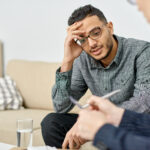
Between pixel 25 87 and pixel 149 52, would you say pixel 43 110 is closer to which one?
pixel 25 87

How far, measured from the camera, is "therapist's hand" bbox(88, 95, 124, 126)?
1.10 m

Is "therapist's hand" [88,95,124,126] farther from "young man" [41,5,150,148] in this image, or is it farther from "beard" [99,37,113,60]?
"beard" [99,37,113,60]

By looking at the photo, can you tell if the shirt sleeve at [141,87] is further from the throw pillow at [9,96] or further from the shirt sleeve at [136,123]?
the throw pillow at [9,96]

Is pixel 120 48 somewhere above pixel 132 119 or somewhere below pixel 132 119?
above

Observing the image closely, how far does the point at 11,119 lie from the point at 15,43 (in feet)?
3.91

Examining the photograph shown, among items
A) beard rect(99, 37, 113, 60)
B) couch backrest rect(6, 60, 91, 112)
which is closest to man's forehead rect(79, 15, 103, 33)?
beard rect(99, 37, 113, 60)

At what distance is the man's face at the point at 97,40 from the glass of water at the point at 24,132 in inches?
21.4

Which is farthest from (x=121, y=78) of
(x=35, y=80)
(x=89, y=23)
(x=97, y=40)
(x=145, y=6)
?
(x=35, y=80)

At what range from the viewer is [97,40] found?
1.77m

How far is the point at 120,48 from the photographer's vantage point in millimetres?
1837

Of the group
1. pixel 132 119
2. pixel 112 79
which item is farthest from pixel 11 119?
pixel 132 119

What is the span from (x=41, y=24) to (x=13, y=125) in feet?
4.17

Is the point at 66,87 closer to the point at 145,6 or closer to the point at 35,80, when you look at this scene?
the point at 145,6

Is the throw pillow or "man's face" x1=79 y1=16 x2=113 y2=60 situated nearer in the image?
"man's face" x1=79 y1=16 x2=113 y2=60
